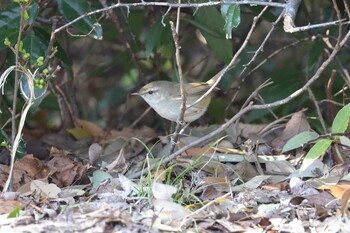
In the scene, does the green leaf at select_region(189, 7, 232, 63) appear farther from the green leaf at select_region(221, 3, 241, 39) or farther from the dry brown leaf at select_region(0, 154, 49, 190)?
the dry brown leaf at select_region(0, 154, 49, 190)

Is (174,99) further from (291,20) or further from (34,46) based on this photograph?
(291,20)

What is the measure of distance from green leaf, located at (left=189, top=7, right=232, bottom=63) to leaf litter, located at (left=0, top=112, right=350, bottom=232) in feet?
1.93

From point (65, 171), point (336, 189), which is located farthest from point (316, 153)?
point (65, 171)

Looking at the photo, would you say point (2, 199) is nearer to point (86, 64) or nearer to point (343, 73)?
point (343, 73)

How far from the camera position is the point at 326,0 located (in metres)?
6.54

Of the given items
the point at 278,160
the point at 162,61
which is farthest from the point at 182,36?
the point at 278,160

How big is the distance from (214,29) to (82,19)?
1.12 metres

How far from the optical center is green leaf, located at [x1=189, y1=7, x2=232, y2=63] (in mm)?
5297

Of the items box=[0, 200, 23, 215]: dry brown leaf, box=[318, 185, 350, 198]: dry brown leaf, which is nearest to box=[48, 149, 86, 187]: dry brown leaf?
box=[0, 200, 23, 215]: dry brown leaf

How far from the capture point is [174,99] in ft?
17.9

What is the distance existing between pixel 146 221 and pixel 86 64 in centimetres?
454

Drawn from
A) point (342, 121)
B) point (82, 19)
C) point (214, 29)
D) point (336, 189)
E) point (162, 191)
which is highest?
point (82, 19)

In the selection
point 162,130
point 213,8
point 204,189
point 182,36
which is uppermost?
point 213,8

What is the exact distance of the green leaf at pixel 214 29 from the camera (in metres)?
5.30
